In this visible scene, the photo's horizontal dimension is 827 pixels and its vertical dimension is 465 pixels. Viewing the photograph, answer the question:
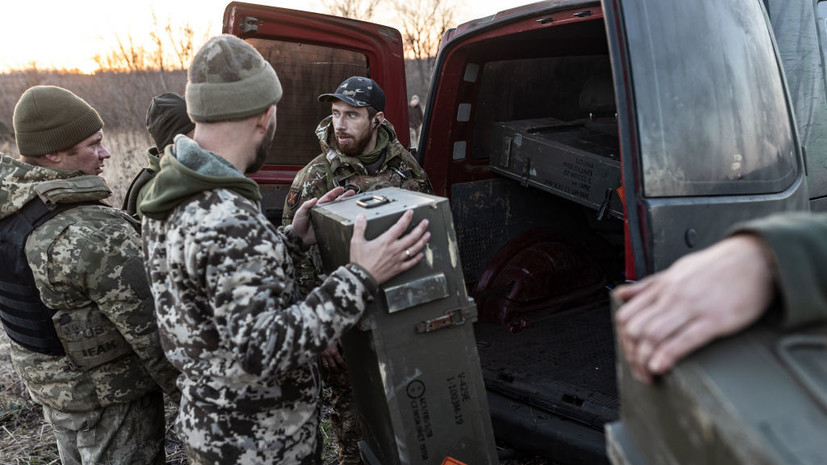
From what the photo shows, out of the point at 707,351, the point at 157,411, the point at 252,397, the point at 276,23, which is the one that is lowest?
the point at 157,411

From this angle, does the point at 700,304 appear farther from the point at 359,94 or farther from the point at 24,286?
the point at 359,94

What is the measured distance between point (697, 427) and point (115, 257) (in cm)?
211

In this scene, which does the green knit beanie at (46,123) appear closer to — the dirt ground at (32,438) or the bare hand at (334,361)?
the bare hand at (334,361)

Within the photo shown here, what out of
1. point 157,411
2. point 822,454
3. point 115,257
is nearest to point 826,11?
point 822,454

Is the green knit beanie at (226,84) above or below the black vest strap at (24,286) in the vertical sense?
above

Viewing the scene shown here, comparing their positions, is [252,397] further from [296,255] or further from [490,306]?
[490,306]

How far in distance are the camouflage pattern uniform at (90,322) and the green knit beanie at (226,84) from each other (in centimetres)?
84

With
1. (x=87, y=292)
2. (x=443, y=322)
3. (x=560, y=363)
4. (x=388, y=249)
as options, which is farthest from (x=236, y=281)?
(x=560, y=363)

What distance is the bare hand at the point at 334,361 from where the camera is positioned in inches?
113

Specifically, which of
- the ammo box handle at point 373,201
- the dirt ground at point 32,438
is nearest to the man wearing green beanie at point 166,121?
the dirt ground at point 32,438

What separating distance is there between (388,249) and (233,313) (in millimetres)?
488

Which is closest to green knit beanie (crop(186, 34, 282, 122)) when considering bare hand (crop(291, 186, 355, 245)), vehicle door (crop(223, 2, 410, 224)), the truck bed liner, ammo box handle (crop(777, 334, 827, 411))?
bare hand (crop(291, 186, 355, 245))

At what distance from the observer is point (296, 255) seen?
7.95ft

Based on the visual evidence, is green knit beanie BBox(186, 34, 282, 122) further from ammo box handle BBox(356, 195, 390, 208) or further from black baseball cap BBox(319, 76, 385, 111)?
black baseball cap BBox(319, 76, 385, 111)
